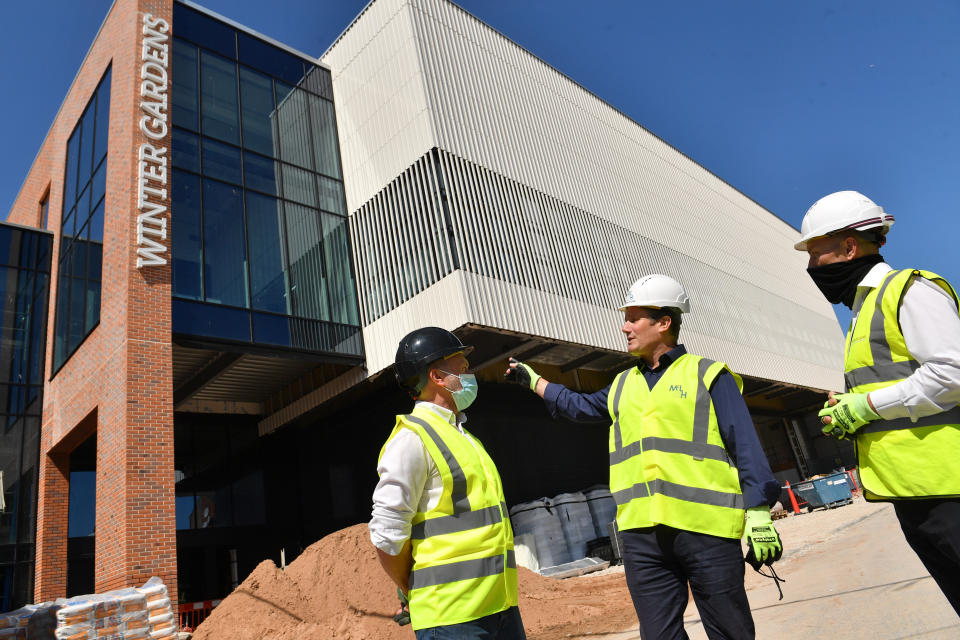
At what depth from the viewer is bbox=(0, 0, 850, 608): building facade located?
13750mm

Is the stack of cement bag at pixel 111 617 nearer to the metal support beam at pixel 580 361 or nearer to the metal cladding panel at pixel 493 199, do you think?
the metal cladding panel at pixel 493 199

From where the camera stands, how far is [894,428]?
8.77 feet

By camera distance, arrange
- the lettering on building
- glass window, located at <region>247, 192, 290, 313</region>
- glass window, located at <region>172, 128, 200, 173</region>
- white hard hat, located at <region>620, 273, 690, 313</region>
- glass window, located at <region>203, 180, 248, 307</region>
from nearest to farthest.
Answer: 1. white hard hat, located at <region>620, 273, 690, 313</region>
2. the lettering on building
3. glass window, located at <region>203, 180, 248, 307</region>
4. glass window, located at <region>172, 128, 200, 173</region>
5. glass window, located at <region>247, 192, 290, 313</region>

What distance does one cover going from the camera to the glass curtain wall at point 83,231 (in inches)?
601

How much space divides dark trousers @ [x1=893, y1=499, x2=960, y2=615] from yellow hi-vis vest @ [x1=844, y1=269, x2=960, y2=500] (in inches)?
3.3

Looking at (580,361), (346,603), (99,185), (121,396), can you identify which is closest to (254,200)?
(99,185)

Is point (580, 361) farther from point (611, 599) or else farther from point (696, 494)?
point (696, 494)

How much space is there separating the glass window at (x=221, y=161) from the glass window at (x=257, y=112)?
0.65m

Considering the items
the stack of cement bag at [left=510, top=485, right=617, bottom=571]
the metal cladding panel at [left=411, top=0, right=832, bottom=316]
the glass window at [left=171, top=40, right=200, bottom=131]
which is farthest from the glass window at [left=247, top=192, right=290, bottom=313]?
the stack of cement bag at [left=510, top=485, right=617, bottom=571]

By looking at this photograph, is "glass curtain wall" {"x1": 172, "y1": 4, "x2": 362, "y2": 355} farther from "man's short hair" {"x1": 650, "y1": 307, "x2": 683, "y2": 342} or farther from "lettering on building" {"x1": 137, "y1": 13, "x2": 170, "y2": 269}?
"man's short hair" {"x1": 650, "y1": 307, "x2": 683, "y2": 342}

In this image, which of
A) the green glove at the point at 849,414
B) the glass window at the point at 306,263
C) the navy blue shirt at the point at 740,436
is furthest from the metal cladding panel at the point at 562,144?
the green glove at the point at 849,414

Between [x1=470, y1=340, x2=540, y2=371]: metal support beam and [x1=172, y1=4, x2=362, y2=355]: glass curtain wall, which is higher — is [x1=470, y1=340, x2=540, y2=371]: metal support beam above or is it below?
below

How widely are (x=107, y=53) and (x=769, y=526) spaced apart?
62.8 ft

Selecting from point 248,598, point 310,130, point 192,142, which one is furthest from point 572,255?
point 248,598
